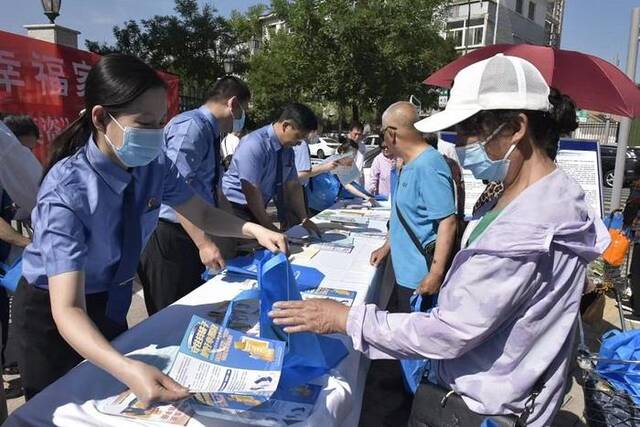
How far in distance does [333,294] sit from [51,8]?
5.88 metres

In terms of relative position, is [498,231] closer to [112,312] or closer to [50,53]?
[112,312]

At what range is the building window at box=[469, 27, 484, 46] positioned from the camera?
3378 centimetres

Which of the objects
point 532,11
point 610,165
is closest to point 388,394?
point 610,165

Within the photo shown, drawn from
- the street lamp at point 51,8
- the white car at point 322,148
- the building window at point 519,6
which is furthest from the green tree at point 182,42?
the building window at point 519,6

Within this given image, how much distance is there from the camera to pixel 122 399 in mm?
1124

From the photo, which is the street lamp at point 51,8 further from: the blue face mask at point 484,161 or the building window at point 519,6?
the building window at point 519,6

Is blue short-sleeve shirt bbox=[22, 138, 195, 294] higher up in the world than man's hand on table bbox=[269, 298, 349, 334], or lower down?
higher up

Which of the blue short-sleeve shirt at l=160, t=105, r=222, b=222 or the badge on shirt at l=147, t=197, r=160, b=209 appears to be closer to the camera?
the badge on shirt at l=147, t=197, r=160, b=209

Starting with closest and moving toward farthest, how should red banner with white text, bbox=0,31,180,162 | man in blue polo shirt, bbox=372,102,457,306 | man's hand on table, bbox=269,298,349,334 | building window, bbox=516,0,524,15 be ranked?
man's hand on table, bbox=269,298,349,334, man in blue polo shirt, bbox=372,102,457,306, red banner with white text, bbox=0,31,180,162, building window, bbox=516,0,524,15

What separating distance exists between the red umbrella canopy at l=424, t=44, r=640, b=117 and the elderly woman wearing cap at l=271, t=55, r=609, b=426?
221 cm

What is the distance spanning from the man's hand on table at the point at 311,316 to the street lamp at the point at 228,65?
1281 centimetres

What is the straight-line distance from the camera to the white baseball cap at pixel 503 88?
1.02 metres

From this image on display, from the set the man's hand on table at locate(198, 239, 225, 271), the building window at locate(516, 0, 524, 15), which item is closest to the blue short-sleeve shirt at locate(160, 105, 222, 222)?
the man's hand on table at locate(198, 239, 225, 271)

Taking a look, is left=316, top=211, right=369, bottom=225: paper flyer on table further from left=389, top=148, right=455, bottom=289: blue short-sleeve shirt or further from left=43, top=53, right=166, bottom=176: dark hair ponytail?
left=43, top=53, right=166, bottom=176: dark hair ponytail
